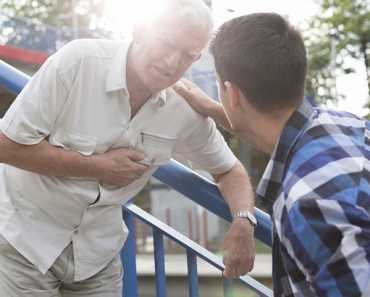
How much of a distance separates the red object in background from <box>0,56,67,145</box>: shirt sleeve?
8207mm

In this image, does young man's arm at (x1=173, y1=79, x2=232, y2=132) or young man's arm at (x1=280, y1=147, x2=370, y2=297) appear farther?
young man's arm at (x1=173, y1=79, x2=232, y2=132)

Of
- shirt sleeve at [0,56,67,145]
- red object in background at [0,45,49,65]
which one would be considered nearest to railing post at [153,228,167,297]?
shirt sleeve at [0,56,67,145]

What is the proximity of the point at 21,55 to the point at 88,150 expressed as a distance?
8436 millimetres

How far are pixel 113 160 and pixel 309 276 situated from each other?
679 mm

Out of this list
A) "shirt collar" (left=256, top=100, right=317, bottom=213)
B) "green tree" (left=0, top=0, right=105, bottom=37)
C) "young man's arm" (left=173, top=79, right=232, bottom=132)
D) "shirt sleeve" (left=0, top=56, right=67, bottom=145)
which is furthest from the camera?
"green tree" (left=0, top=0, right=105, bottom=37)

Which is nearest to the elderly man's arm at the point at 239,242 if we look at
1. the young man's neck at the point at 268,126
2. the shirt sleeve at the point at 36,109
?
the young man's neck at the point at 268,126

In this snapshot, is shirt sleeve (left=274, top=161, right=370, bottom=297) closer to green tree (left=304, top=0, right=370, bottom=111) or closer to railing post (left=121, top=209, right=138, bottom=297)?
railing post (left=121, top=209, right=138, bottom=297)

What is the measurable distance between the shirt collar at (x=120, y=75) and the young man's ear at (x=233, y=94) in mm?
403

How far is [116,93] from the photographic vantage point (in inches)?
63.1

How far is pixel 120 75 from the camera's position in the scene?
5.23ft

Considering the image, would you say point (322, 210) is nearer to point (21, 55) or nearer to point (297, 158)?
point (297, 158)

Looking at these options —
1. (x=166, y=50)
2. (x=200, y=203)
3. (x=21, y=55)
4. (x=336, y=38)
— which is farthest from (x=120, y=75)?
(x=336, y=38)

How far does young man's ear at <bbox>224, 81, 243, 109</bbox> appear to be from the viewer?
1255 millimetres

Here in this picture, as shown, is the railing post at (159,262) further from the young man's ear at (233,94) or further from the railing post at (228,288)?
the young man's ear at (233,94)
